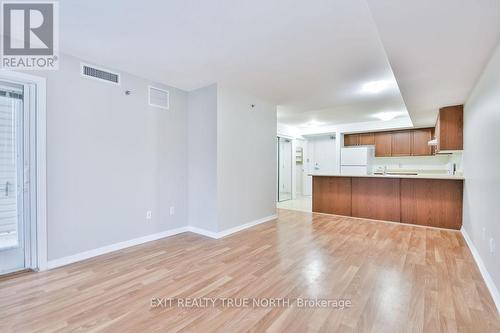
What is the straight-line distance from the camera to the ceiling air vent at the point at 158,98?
141 inches

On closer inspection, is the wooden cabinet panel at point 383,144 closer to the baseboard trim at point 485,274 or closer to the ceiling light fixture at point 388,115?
the ceiling light fixture at point 388,115

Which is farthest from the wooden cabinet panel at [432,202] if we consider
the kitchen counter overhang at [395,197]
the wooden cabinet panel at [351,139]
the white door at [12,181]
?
the white door at [12,181]

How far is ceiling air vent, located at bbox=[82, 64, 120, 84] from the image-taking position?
9.49 ft

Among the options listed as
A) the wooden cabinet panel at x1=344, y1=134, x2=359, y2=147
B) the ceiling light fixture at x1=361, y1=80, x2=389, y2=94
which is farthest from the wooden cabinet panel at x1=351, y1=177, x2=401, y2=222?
the wooden cabinet panel at x1=344, y1=134, x2=359, y2=147

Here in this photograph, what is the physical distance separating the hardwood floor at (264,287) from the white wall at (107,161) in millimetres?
379

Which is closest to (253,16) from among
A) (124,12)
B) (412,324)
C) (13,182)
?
(124,12)

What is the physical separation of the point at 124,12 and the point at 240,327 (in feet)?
8.77

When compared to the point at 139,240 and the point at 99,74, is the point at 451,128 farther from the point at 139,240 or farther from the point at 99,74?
the point at 99,74

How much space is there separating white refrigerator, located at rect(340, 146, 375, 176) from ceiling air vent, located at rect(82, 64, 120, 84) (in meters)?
6.08

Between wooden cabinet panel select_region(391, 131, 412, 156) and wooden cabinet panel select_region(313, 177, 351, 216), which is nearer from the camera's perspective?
wooden cabinet panel select_region(313, 177, 351, 216)

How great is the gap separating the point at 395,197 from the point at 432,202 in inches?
23.0

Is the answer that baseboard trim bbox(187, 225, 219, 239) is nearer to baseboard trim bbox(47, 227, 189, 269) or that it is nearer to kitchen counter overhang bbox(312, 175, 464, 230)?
baseboard trim bbox(47, 227, 189, 269)

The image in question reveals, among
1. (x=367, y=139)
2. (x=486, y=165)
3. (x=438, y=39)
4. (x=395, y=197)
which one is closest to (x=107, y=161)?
(x=438, y=39)

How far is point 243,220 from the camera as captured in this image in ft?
13.9
